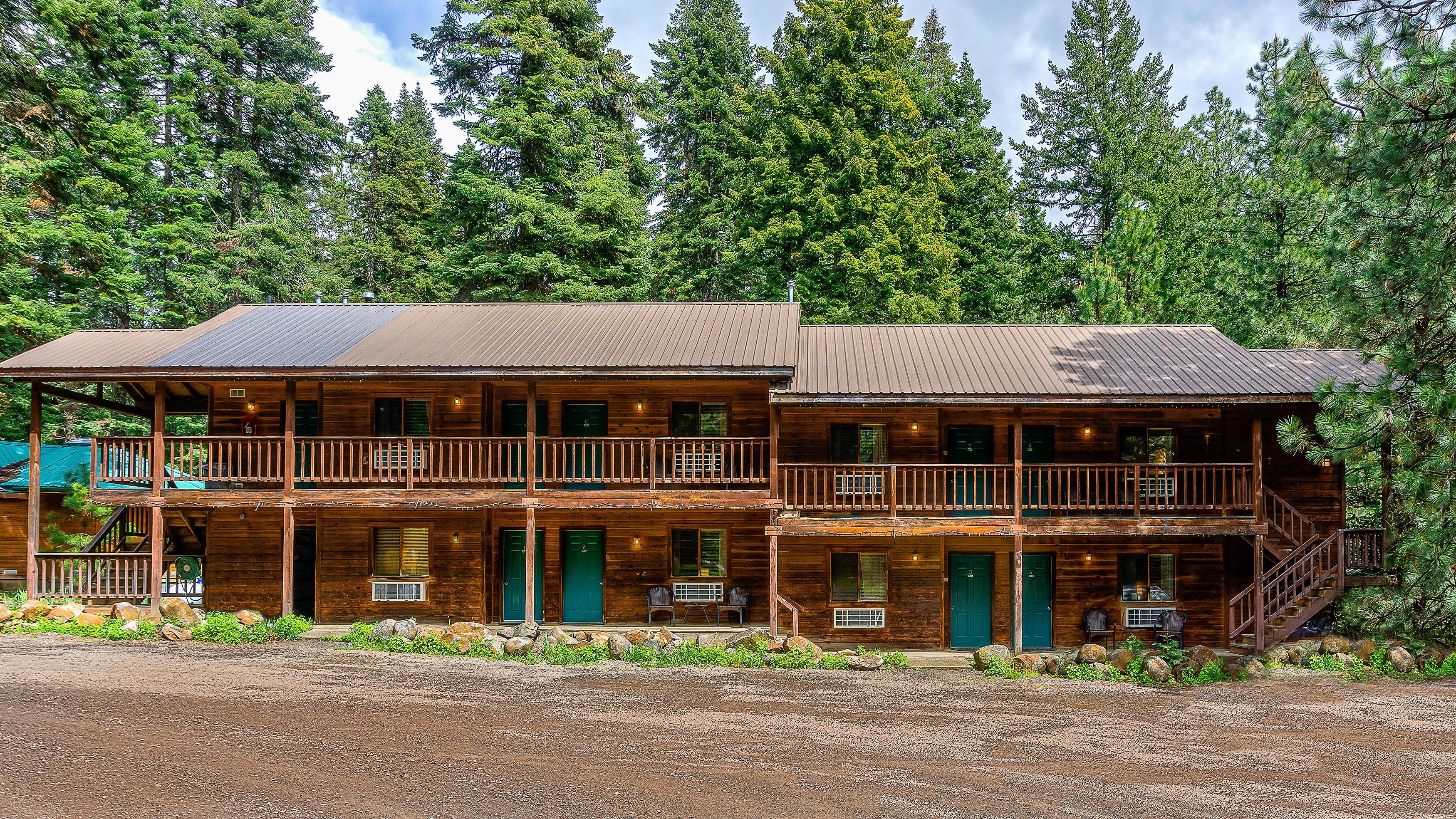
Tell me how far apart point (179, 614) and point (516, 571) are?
6.13 meters

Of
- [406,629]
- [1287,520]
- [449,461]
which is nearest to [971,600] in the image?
[1287,520]

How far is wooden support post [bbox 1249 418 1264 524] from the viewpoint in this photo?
49.2 feet

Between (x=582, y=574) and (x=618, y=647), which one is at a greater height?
(x=582, y=574)

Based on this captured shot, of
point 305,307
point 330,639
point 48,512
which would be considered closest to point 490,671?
point 330,639

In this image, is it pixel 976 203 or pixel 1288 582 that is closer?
pixel 1288 582

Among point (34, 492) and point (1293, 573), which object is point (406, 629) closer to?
point (34, 492)

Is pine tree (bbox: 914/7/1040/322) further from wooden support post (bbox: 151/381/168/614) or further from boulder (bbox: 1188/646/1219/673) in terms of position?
wooden support post (bbox: 151/381/168/614)

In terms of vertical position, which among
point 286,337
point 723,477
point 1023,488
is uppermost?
point 286,337

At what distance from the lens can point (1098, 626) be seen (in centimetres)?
1650

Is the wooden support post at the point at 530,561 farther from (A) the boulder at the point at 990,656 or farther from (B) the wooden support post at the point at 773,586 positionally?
(A) the boulder at the point at 990,656

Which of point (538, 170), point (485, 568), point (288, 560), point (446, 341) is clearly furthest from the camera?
point (538, 170)

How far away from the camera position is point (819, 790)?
8133mm

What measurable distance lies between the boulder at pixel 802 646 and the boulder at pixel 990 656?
Answer: 106 inches

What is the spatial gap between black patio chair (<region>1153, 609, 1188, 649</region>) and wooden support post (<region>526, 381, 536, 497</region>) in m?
12.0
